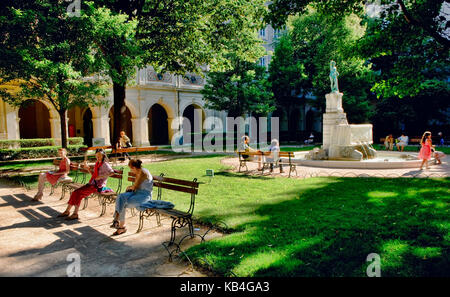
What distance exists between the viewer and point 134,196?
569cm

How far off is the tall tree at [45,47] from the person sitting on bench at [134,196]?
22.8 feet

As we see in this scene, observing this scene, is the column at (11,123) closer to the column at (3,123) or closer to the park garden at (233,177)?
the column at (3,123)

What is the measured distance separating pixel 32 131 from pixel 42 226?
24903mm

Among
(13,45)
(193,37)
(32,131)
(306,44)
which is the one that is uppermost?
(306,44)

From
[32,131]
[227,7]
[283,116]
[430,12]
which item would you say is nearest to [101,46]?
[227,7]

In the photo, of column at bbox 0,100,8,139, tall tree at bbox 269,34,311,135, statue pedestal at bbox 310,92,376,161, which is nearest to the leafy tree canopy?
tall tree at bbox 269,34,311,135

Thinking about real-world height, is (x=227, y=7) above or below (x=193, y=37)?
above

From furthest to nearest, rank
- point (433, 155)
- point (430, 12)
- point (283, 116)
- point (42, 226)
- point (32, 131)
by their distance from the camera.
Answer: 1. point (283, 116)
2. point (32, 131)
3. point (433, 155)
4. point (430, 12)
5. point (42, 226)

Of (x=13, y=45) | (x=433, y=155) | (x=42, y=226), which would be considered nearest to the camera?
(x=42, y=226)

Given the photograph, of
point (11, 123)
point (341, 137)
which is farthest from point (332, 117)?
point (11, 123)

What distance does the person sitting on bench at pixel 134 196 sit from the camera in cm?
563

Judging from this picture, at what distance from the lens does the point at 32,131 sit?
2722 cm

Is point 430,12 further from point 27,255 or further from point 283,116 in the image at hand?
point 283,116
